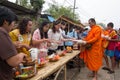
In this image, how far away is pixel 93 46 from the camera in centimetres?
593

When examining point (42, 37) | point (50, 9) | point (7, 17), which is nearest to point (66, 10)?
point (50, 9)

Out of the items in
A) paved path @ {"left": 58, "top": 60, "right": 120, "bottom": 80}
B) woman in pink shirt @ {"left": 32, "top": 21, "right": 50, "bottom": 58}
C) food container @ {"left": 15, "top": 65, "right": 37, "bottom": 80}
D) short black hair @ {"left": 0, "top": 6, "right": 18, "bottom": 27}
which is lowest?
paved path @ {"left": 58, "top": 60, "right": 120, "bottom": 80}

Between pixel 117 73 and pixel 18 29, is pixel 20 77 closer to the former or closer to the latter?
pixel 18 29

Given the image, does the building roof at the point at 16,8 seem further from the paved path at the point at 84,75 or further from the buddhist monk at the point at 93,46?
the buddhist monk at the point at 93,46

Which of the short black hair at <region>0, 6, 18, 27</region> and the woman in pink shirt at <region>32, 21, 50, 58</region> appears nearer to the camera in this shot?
the short black hair at <region>0, 6, 18, 27</region>

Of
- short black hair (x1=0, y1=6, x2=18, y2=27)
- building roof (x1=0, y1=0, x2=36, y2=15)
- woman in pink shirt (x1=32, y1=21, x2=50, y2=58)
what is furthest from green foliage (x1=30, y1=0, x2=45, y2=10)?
short black hair (x1=0, y1=6, x2=18, y2=27)

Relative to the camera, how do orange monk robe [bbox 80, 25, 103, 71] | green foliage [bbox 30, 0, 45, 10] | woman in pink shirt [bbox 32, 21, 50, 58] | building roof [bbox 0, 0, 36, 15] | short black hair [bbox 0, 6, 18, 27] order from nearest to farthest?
short black hair [bbox 0, 6, 18, 27]
woman in pink shirt [bbox 32, 21, 50, 58]
orange monk robe [bbox 80, 25, 103, 71]
building roof [bbox 0, 0, 36, 15]
green foliage [bbox 30, 0, 45, 10]

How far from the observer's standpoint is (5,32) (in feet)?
A: 6.13

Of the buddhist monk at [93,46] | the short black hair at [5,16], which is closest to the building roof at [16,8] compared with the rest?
the buddhist monk at [93,46]

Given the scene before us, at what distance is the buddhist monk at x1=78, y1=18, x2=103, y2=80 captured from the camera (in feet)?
18.9

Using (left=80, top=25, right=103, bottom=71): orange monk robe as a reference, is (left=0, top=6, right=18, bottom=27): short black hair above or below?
above

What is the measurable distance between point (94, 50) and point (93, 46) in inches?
4.8

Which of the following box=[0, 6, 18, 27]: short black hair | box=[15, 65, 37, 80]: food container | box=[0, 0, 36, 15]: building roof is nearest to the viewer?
box=[0, 6, 18, 27]: short black hair

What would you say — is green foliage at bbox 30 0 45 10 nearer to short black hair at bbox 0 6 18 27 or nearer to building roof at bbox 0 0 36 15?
building roof at bbox 0 0 36 15
